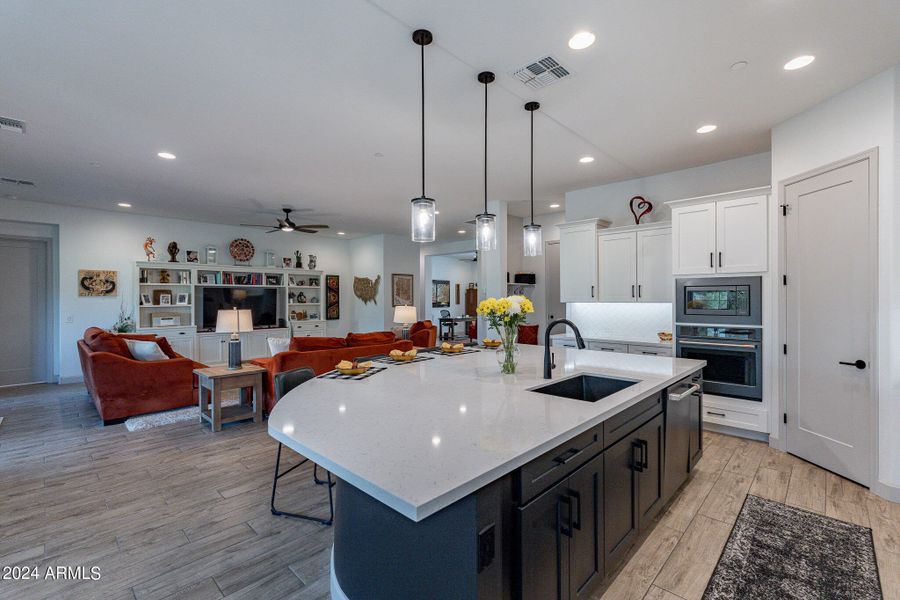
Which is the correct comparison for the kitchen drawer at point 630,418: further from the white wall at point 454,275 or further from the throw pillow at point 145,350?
the white wall at point 454,275

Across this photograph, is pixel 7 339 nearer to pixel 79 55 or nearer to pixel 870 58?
pixel 79 55

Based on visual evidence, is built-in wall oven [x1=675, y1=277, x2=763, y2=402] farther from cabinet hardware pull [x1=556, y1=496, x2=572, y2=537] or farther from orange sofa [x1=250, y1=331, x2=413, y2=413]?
cabinet hardware pull [x1=556, y1=496, x2=572, y2=537]

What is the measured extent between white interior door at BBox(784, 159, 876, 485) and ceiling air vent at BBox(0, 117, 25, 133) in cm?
658

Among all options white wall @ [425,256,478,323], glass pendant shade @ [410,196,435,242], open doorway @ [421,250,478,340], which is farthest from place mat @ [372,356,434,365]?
white wall @ [425,256,478,323]

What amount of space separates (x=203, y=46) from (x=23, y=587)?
9.84 ft

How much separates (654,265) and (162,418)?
5.91 metres

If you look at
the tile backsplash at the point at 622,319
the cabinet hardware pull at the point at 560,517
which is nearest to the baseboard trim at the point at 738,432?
the tile backsplash at the point at 622,319

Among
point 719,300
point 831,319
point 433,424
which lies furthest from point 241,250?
point 831,319

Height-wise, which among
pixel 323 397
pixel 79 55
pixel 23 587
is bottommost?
pixel 23 587

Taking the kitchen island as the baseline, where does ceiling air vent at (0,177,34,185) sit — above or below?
above

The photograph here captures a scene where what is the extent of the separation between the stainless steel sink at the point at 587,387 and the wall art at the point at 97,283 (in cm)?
787

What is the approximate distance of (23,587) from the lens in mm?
1937

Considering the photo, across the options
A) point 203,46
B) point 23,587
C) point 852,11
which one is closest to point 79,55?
point 203,46

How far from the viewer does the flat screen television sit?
799 centimetres
